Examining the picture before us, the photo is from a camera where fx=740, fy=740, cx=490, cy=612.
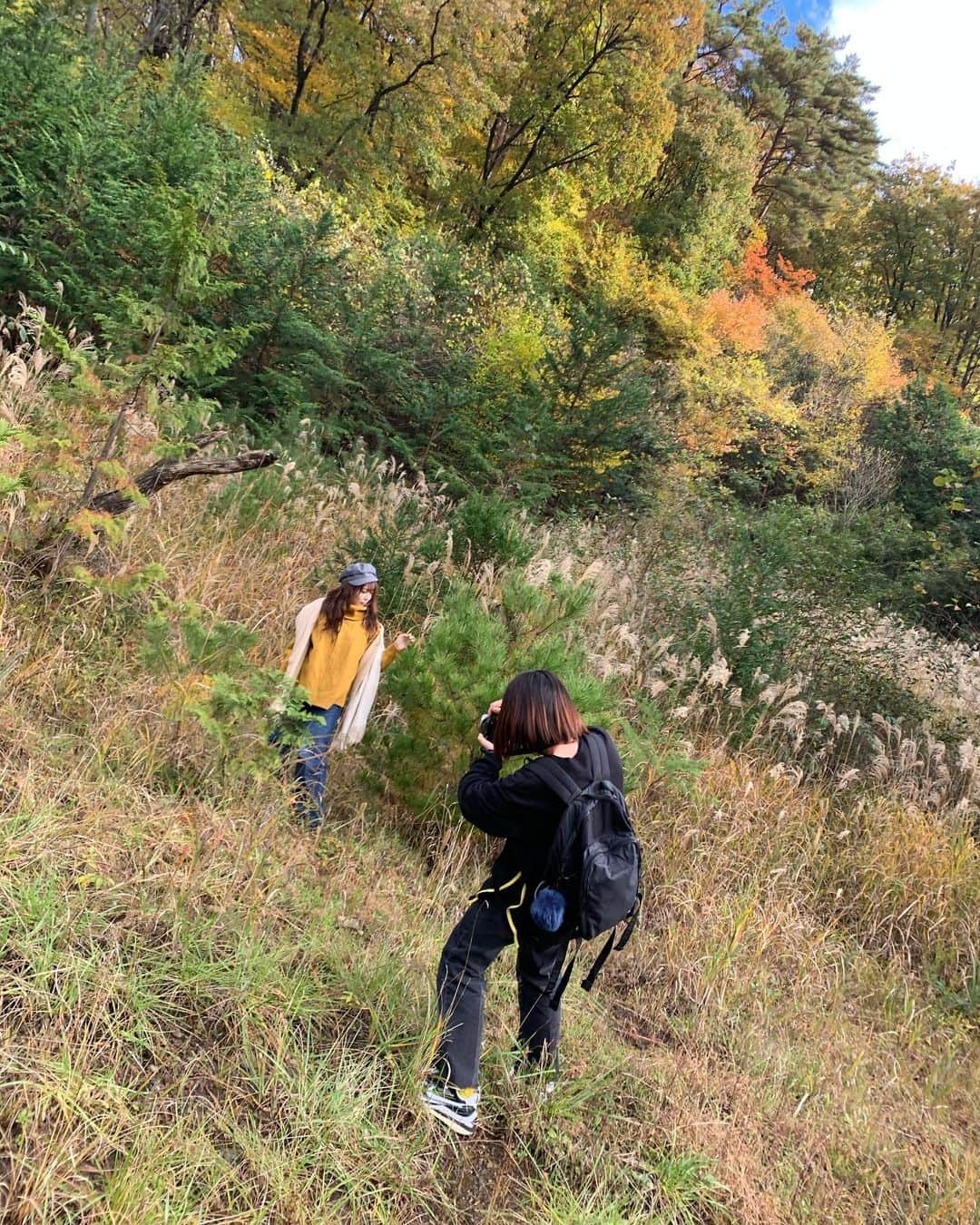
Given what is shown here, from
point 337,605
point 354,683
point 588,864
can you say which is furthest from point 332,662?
point 588,864

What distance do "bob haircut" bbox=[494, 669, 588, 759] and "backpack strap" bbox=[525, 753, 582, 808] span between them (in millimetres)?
65

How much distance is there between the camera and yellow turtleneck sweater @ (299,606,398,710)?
4.14 meters

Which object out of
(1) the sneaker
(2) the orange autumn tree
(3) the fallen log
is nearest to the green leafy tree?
(2) the orange autumn tree

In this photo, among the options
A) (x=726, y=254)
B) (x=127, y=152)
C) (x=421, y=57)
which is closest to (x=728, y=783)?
(x=127, y=152)

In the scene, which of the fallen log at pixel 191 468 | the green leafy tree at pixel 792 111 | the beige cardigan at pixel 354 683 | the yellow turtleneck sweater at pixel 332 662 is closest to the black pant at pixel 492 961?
the beige cardigan at pixel 354 683

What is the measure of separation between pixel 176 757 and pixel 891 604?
8.95 meters

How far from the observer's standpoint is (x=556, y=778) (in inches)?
94.3

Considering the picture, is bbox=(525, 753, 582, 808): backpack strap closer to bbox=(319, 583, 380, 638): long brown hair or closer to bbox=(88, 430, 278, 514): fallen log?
bbox=(319, 583, 380, 638): long brown hair

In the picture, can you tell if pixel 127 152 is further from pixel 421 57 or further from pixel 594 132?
pixel 594 132

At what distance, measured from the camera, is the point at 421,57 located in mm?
18891

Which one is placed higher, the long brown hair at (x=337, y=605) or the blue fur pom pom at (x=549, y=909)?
the long brown hair at (x=337, y=605)

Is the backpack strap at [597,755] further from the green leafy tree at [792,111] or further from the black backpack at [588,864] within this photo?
the green leafy tree at [792,111]

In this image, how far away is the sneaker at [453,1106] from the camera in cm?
224

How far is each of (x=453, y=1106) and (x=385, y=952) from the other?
580mm
